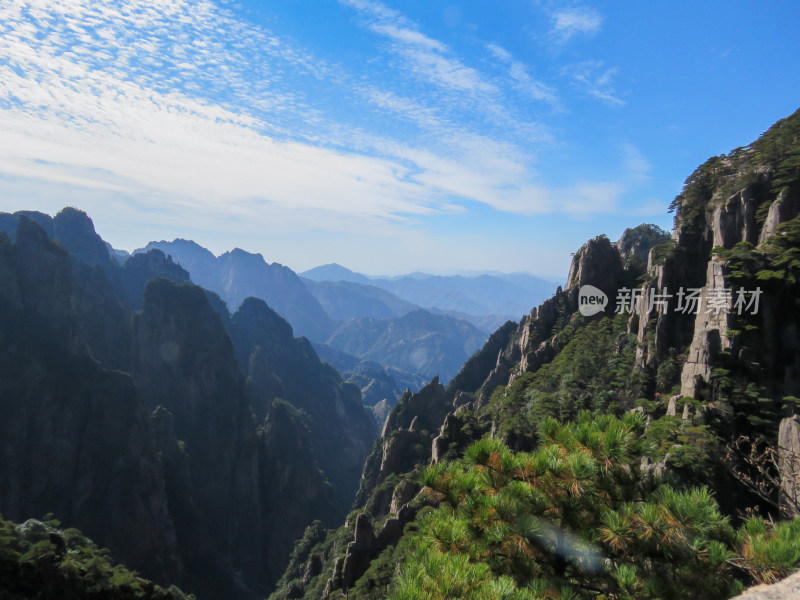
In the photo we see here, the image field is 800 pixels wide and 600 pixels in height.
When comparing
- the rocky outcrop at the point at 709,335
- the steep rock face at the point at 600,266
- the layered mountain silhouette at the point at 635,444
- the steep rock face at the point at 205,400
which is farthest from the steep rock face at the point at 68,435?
the steep rock face at the point at 600,266

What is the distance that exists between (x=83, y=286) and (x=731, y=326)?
89.8 metres

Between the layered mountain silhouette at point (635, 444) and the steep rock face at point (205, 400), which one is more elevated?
the layered mountain silhouette at point (635, 444)

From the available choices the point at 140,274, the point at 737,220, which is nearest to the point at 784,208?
the point at 737,220

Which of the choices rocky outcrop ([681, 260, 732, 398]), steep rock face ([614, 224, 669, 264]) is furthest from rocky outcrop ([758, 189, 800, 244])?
steep rock face ([614, 224, 669, 264])

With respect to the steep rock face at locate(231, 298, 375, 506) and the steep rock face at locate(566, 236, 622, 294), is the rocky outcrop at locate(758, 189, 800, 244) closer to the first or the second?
the steep rock face at locate(566, 236, 622, 294)

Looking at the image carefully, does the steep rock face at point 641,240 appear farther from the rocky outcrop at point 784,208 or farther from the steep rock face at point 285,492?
the steep rock face at point 285,492

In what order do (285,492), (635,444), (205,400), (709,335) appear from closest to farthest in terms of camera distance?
(635,444) < (709,335) < (285,492) < (205,400)

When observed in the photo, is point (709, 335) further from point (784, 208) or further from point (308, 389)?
point (308, 389)

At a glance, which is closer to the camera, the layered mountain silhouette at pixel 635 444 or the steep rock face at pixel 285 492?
the layered mountain silhouette at pixel 635 444

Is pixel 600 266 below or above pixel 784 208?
below

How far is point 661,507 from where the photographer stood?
16.2ft

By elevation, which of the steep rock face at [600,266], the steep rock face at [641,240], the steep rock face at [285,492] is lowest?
the steep rock face at [285,492]

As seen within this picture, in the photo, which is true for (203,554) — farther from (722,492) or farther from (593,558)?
(593,558)

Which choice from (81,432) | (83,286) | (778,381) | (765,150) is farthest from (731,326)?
(83,286)
